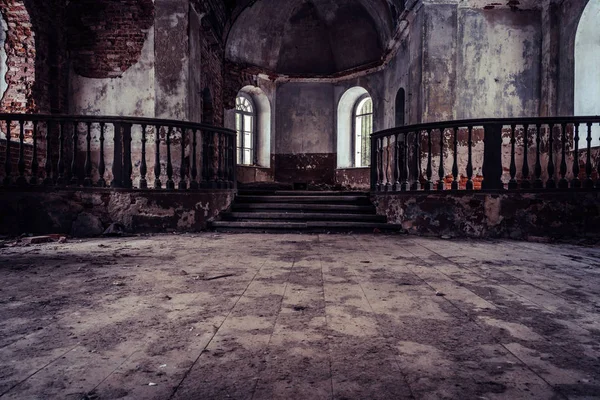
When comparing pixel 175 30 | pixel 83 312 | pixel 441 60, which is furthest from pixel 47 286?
pixel 441 60

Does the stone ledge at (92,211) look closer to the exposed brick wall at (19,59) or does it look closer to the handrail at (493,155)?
the handrail at (493,155)

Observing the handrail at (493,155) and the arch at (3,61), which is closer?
the handrail at (493,155)

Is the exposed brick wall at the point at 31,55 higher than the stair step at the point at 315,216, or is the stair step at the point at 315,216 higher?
the exposed brick wall at the point at 31,55

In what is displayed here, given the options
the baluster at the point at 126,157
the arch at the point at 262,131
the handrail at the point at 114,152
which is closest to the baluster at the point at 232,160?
the handrail at the point at 114,152

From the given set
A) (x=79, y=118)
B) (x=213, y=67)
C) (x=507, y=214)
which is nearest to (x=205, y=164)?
(x=79, y=118)

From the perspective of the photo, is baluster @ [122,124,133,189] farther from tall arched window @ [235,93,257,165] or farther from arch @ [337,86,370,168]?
arch @ [337,86,370,168]

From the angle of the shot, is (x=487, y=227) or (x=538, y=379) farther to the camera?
(x=487, y=227)

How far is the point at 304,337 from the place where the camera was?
1528mm

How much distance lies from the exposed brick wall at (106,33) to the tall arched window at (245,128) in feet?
16.3

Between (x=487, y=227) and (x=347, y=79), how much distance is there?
914cm

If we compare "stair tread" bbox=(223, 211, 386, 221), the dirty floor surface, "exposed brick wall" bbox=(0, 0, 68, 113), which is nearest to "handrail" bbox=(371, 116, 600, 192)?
"stair tread" bbox=(223, 211, 386, 221)

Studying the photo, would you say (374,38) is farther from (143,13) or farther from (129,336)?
(129,336)

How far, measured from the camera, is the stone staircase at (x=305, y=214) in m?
5.62

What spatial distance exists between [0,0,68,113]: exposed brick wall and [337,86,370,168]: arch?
816 cm
